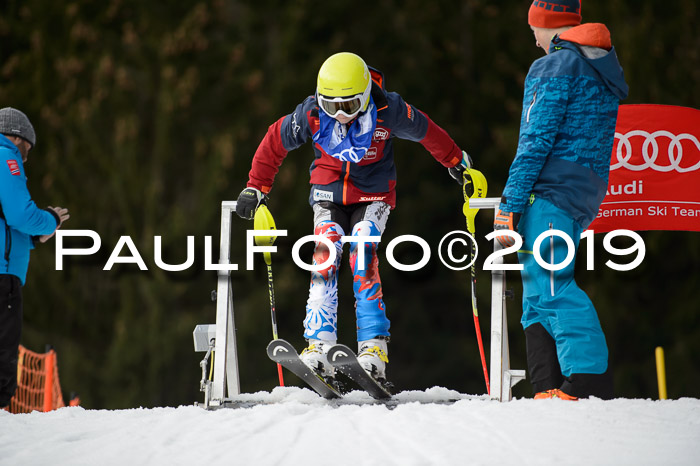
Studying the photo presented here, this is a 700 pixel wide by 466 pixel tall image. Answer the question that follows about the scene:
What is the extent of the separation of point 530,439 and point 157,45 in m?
8.14

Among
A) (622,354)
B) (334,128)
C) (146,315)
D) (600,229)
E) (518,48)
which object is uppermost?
(518,48)

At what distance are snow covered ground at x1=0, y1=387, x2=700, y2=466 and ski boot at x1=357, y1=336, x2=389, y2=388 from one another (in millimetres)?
320

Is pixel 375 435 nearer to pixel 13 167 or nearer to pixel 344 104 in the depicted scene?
pixel 344 104

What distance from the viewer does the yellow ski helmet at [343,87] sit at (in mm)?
3322

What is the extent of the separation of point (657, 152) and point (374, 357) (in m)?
1.87

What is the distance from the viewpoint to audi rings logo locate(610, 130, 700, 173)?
3969mm

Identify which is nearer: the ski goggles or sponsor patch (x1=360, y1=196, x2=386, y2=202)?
the ski goggles

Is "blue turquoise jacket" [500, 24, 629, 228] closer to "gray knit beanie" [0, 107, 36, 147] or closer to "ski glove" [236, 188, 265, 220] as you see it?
"ski glove" [236, 188, 265, 220]

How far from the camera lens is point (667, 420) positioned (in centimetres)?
255

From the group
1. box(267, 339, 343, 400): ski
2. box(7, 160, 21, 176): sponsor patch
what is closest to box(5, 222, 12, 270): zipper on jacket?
box(7, 160, 21, 176): sponsor patch

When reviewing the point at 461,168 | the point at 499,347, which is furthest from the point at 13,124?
the point at 499,347

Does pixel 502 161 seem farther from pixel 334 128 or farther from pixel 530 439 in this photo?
pixel 530 439

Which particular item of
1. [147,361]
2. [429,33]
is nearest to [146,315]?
[147,361]

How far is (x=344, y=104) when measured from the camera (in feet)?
11.0
